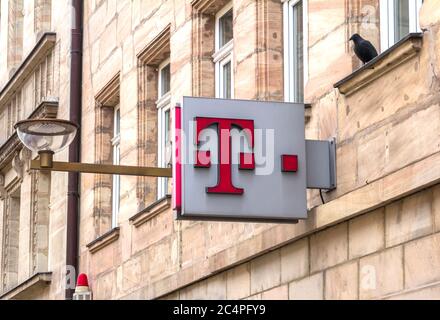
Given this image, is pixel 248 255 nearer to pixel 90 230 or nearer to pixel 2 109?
pixel 90 230

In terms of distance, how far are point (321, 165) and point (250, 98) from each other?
2161 mm

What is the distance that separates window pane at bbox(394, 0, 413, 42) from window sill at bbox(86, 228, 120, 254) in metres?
7.34

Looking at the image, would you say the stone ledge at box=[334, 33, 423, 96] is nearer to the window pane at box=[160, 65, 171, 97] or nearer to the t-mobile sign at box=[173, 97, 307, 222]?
the t-mobile sign at box=[173, 97, 307, 222]

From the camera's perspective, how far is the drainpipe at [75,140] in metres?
20.2

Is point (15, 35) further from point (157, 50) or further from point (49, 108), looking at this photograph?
point (157, 50)

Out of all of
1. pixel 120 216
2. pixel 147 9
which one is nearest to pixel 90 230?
pixel 120 216

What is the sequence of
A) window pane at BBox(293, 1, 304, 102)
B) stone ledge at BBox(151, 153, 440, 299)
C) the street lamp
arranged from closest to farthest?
stone ledge at BBox(151, 153, 440, 299) → the street lamp → window pane at BBox(293, 1, 304, 102)

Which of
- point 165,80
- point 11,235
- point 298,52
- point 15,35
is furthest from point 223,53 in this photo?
point 15,35

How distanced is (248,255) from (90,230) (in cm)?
643

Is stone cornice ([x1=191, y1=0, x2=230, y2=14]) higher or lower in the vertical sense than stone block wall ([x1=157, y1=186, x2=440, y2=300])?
higher

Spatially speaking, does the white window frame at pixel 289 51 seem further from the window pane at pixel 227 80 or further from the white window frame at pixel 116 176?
the white window frame at pixel 116 176

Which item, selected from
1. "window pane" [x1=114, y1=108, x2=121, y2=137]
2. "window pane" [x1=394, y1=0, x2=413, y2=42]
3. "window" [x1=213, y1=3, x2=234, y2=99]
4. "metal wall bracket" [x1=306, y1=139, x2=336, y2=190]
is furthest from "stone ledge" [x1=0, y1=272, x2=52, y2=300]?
"window pane" [x1=394, y1=0, x2=413, y2=42]

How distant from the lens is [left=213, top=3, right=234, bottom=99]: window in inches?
608

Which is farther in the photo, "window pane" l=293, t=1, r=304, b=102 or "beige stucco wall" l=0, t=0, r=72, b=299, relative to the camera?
"beige stucco wall" l=0, t=0, r=72, b=299
